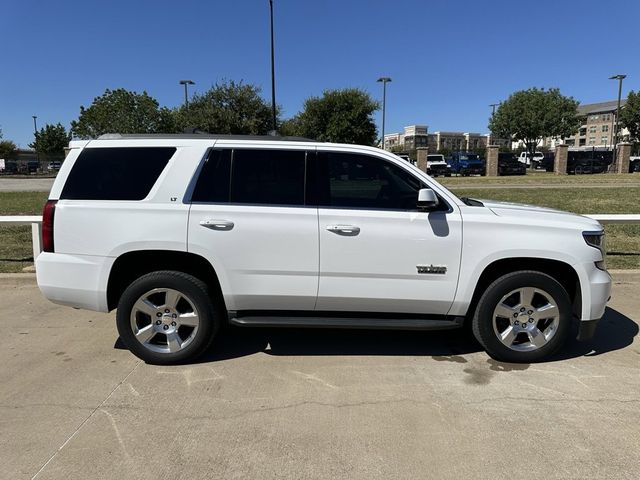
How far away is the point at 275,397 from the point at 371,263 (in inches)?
50.5

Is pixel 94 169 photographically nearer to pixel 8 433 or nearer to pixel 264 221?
pixel 264 221

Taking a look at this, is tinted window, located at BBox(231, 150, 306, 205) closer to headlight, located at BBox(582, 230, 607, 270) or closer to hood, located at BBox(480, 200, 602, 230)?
hood, located at BBox(480, 200, 602, 230)

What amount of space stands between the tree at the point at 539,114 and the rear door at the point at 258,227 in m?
61.5

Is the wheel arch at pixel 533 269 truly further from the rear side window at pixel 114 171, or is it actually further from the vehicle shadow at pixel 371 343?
the rear side window at pixel 114 171

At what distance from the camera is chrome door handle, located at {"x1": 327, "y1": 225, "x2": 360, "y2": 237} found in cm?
407

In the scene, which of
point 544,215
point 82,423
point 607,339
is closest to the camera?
point 82,423

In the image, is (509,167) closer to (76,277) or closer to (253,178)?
(253,178)

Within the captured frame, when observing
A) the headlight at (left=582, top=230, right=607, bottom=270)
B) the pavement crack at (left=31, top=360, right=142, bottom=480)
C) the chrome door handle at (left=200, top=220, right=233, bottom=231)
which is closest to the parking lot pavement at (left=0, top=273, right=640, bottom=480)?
the pavement crack at (left=31, top=360, right=142, bottom=480)

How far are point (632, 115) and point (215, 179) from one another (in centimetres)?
7078

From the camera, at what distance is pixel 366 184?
171 inches

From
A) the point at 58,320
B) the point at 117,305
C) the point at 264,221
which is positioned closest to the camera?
the point at 264,221

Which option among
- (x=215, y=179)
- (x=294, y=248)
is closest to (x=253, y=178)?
(x=215, y=179)

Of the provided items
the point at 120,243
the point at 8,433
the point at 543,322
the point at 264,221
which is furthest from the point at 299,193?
the point at 8,433

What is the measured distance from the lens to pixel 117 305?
4.36 metres
